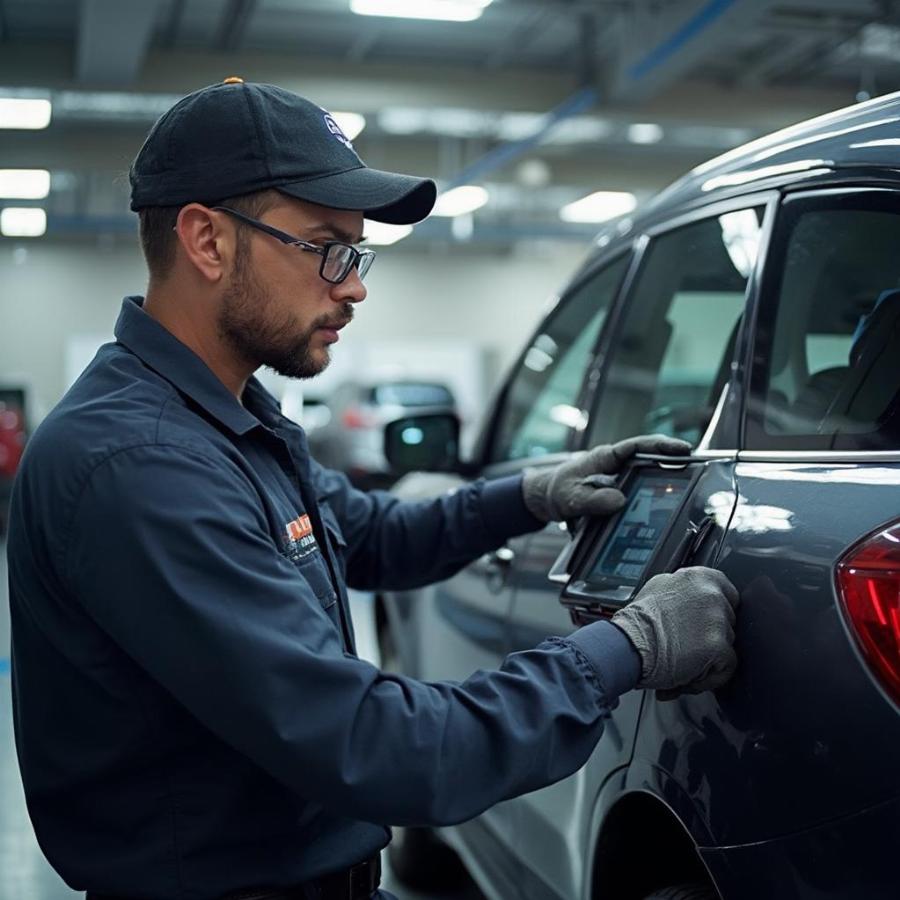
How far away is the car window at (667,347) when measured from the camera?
2.42m

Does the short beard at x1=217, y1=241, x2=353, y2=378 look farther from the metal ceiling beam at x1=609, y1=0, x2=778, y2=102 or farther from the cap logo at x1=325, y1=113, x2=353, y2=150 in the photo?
the metal ceiling beam at x1=609, y1=0, x2=778, y2=102

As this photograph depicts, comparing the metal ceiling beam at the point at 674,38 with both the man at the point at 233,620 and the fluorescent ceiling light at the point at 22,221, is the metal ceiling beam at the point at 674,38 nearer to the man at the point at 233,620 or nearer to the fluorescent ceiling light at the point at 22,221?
the man at the point at 233,620

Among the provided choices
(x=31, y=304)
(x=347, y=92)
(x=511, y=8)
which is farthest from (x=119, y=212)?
(x=511, y=8)

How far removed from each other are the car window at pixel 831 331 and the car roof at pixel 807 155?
0.05 m

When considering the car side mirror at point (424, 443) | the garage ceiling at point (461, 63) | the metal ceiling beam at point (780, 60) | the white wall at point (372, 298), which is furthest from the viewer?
the white wall at point (372, 298)

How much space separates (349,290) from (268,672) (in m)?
0.61

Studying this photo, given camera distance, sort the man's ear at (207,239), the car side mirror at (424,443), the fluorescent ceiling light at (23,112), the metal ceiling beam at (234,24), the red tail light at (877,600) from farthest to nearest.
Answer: the fluorescent ceiling light at (23,112) → the metal ceiling beam at (234,24) → the car side mirror at (424,443) → the man's ear at (207,239) → the red tail light at (877,600)

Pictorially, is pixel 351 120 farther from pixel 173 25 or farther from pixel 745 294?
pixel 745 294

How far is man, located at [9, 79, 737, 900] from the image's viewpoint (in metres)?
1.40

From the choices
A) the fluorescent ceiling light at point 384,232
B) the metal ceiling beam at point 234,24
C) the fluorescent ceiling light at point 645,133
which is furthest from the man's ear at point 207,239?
the fluorescent ceiling light at point 384,232

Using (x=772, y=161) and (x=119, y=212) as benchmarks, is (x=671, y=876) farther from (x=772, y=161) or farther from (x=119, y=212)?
(x=119, y=212)

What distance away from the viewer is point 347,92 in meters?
11.4

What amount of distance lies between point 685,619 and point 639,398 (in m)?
1.12

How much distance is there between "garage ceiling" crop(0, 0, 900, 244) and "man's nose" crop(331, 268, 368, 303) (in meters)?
7.02
